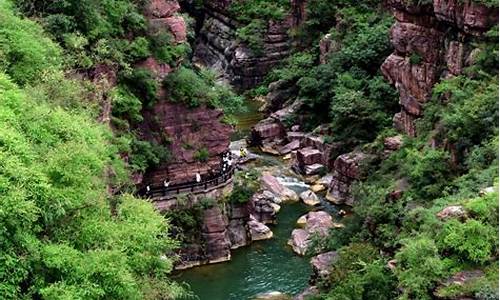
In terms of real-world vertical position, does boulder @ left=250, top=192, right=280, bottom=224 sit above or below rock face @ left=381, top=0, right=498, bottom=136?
below

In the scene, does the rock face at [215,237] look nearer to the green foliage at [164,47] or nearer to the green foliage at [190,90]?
the green foliage at [190,90]

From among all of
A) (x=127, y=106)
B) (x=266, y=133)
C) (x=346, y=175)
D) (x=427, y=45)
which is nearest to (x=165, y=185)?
(x=127, y=106)

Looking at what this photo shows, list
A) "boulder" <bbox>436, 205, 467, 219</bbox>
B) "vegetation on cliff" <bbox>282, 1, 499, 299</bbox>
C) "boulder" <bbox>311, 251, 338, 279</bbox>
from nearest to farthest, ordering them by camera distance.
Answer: "vegetation on cliff" <bbox>282, 1, 499, 299</bbox> < "boulder" <bbox>436, 205, 467, 219</bbox> < "boulder" <bbox>311, 251, 338, 279</bbox>

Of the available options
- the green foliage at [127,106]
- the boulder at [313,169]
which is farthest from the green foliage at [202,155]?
the boulder at [313,169]

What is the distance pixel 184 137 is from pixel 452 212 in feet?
53.5

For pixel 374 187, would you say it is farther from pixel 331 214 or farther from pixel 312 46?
pixel 312 46

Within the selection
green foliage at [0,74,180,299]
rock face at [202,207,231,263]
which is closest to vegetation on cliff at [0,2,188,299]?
green foliage at [0,74,180,299]

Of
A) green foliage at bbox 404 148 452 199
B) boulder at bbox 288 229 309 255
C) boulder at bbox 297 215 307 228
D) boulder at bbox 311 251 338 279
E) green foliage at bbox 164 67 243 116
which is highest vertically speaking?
green foliage at bbox 164 67 243 116

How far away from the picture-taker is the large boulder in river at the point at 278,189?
3869cm

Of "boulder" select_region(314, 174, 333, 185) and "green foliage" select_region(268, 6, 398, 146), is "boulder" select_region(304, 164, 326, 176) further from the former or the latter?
"green foliage" select_region(268, 6, 398, 146)

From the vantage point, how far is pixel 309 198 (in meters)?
38.4

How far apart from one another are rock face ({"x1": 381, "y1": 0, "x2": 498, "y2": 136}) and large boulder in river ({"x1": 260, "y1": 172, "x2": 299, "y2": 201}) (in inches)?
253

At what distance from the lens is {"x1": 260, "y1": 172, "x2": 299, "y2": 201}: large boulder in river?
3869 centimetres

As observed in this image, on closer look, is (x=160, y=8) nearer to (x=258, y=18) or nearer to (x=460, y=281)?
(x=460, y=281)
